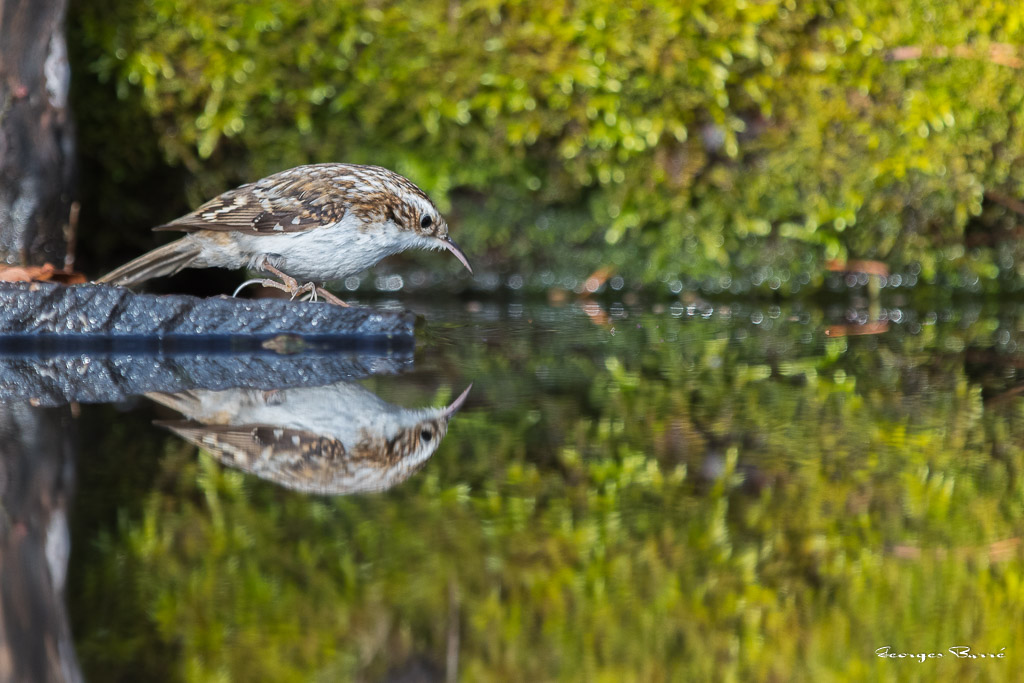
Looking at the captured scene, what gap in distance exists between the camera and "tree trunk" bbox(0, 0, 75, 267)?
377cm

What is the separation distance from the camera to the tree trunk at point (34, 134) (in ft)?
12.4

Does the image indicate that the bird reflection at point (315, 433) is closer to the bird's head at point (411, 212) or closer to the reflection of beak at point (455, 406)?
the reflection of beak at point (455, 406)

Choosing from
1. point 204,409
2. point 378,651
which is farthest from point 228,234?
point 378,651

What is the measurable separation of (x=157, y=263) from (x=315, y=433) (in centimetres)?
200

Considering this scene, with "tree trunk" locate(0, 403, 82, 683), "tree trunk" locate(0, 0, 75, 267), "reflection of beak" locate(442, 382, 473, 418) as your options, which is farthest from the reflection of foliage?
"tree trunk" locate(0, 403, 82, 683)

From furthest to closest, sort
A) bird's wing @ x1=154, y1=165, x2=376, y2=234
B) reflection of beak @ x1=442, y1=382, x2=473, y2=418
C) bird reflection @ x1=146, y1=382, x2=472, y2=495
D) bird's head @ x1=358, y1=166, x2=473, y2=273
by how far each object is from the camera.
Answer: bird's head @ x1=358, y1=166, x2=473, y2=273
bird's wing @ x1=154, y1=165, x2=376, y2=234
reflection of beak @ x1=442, y1=382, x2=473, y2=418
bird reflection @ x1=146, y1=382, x2=472, y2=495

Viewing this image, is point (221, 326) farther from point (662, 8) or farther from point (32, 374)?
point (662, 8)

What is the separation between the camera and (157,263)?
12.3 ft

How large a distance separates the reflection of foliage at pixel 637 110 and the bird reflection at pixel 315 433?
7.73ft

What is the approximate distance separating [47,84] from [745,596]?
3520 millimetres

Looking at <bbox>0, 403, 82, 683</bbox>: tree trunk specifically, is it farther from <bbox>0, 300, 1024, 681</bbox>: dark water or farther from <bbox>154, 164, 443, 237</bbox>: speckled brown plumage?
<bbox>154, 164, 443, 237</bbox>: speckled brown plumage

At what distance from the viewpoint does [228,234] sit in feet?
11.8

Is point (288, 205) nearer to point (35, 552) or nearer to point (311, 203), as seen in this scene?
point (311, 203)

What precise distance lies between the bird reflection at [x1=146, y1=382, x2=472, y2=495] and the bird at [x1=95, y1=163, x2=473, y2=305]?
1.04 metres
